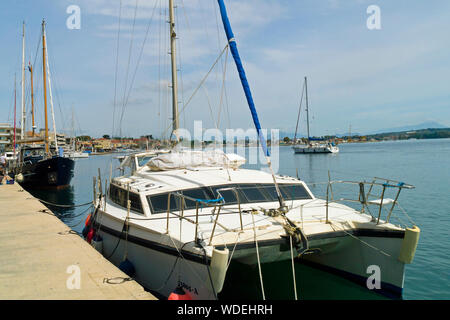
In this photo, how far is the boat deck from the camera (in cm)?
509

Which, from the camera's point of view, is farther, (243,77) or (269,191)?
(269,191)

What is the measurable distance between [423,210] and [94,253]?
13.7 meters

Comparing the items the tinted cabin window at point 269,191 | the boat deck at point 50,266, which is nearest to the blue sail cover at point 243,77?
the tinted cabin window at point 269,191

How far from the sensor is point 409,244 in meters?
5.86

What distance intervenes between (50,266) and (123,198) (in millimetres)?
2364

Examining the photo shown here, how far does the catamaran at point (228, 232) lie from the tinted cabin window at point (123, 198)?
30 mm

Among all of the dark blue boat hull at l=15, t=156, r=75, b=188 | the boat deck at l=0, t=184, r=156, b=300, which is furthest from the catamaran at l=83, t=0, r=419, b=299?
the dark blue boat hull at l=15, t=156, r=75, b=188

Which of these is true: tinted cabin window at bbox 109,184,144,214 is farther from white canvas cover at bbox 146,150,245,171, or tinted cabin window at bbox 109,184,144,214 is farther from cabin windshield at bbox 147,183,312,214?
white canvas cover at bbox 146,150,245,171

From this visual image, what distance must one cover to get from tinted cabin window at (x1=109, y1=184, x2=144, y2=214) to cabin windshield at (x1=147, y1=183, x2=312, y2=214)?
34 centimetres

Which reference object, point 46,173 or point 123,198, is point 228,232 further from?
point 46,173

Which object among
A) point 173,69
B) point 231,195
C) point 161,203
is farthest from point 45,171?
point 231,195

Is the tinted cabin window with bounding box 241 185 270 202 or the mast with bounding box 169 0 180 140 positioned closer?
the tinted cabin window with bounding box 241 185 270 202

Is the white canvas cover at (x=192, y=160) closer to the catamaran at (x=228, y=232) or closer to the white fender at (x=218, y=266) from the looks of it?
the catamaran at (x=228, y=232)

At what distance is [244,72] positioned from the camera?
6.99 m
